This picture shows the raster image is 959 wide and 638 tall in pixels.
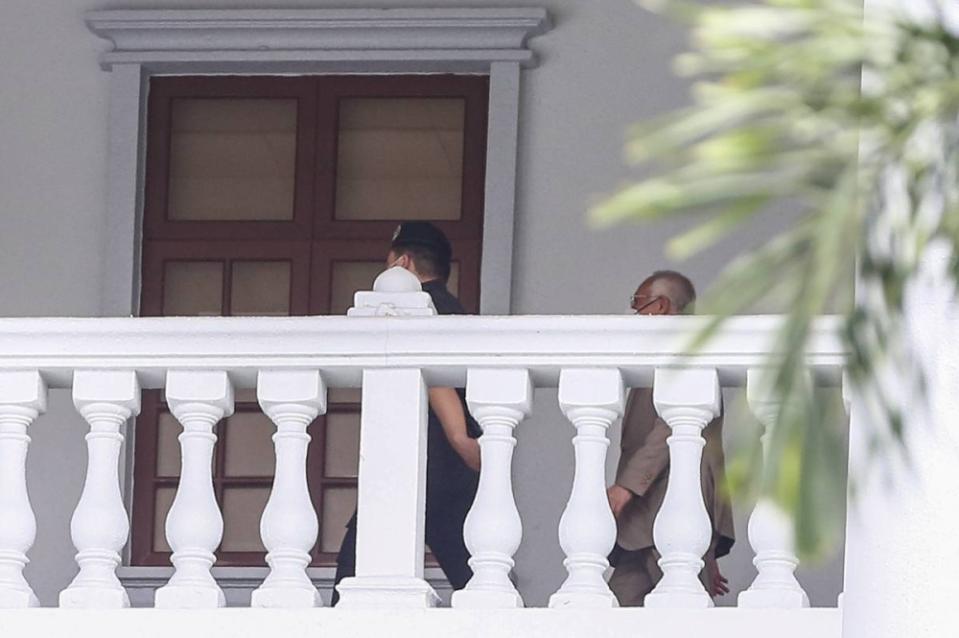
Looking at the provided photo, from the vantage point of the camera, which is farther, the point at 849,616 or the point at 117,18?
the point at 117,18

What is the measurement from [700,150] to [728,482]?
0.25 meters

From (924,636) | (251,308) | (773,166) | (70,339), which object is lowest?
(924,636)

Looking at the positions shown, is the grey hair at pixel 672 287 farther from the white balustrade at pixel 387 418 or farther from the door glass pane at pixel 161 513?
the door glass pane at pixel 161 513

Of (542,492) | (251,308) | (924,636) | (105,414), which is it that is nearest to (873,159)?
(924,636)

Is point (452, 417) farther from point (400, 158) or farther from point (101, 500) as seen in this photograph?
point (400, 158)

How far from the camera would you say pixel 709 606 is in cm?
481

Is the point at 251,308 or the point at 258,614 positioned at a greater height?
the point at 251,308

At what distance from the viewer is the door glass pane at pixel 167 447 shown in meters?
8.20

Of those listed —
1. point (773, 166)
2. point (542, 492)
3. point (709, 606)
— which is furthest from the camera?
point (542, 492)

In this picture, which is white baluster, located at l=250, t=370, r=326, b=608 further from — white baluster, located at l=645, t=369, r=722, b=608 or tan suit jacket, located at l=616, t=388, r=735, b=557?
tan suit jacket, located at l=616, t=388, r=735, b=557

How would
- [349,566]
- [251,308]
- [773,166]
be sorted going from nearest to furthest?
[773,166]
[349,566]
[251,308]

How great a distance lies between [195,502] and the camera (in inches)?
195

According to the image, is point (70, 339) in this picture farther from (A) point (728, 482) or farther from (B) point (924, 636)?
(A) point (728, 482)

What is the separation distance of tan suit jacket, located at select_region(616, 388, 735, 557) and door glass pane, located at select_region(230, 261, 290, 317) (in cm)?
265
